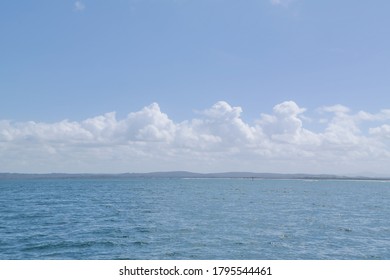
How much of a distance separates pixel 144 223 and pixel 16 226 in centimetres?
1989

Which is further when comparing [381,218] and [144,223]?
[381,218]

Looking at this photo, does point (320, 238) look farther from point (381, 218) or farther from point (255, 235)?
point (381, 218)

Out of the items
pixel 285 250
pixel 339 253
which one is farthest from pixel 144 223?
pixel 339 253

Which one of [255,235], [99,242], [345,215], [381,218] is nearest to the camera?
[99,242]

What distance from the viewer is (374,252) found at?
36812mm

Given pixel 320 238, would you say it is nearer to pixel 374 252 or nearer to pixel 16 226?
pixel 374 252
